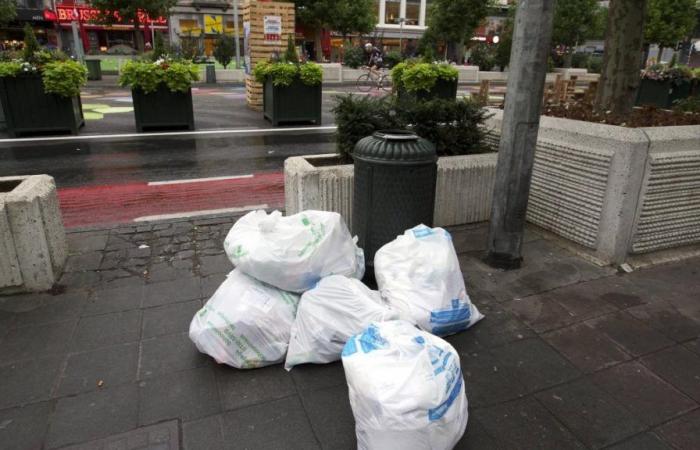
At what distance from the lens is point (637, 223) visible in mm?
4293

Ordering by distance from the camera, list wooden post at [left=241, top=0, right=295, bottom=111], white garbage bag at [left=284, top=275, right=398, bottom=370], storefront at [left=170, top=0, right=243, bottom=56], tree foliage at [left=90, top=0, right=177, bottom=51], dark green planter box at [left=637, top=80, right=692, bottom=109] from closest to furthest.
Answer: white garbage bag at [left=284, top=275, right=398, bottom=370], wooden post at [left=241, top=0, right=295, bottom=111], dark green planter box at [left=637, top=80, right=692, bottom=109], tree foliage at [left=90, top=0, right=177, bottom=51], storefront at [left=170, top=0, right=243, bottom=56]

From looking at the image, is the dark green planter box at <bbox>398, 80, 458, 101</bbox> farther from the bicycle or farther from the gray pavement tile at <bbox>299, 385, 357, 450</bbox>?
the gray pavement tile at <bbox>299, 385, 357, 450</bbox>

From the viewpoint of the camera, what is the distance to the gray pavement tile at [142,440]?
2352 millimetres

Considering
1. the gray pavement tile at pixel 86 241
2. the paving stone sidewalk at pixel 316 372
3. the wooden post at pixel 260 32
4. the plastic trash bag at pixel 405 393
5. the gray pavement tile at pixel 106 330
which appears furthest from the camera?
the wooden post at pixel 260 32

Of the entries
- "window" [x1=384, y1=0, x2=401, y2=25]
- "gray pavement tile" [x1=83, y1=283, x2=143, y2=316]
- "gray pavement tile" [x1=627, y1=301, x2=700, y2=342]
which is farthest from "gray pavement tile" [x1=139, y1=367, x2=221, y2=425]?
"window" [x1=384, y1=0, x2=401, y2=25]

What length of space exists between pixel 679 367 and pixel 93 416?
3.35 metres

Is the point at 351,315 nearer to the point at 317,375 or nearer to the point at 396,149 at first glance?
the point at 317,375

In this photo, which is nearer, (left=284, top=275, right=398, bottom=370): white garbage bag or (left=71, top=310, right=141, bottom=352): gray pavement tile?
(left=284, top=275, right=398, bottom=370): white garbage bag

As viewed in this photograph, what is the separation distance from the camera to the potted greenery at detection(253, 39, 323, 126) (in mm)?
12078

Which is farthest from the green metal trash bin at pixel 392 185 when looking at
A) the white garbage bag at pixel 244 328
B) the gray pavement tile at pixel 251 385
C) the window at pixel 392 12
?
the window at pixel 392 12

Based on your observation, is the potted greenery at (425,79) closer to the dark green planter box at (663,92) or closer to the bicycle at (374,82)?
the dark green planter box at (663,92)

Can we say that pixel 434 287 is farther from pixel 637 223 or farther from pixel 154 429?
pixel 637 223

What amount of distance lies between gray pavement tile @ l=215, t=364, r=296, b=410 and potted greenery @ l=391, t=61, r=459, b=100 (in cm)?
1050

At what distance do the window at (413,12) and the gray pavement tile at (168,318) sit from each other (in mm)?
60179
